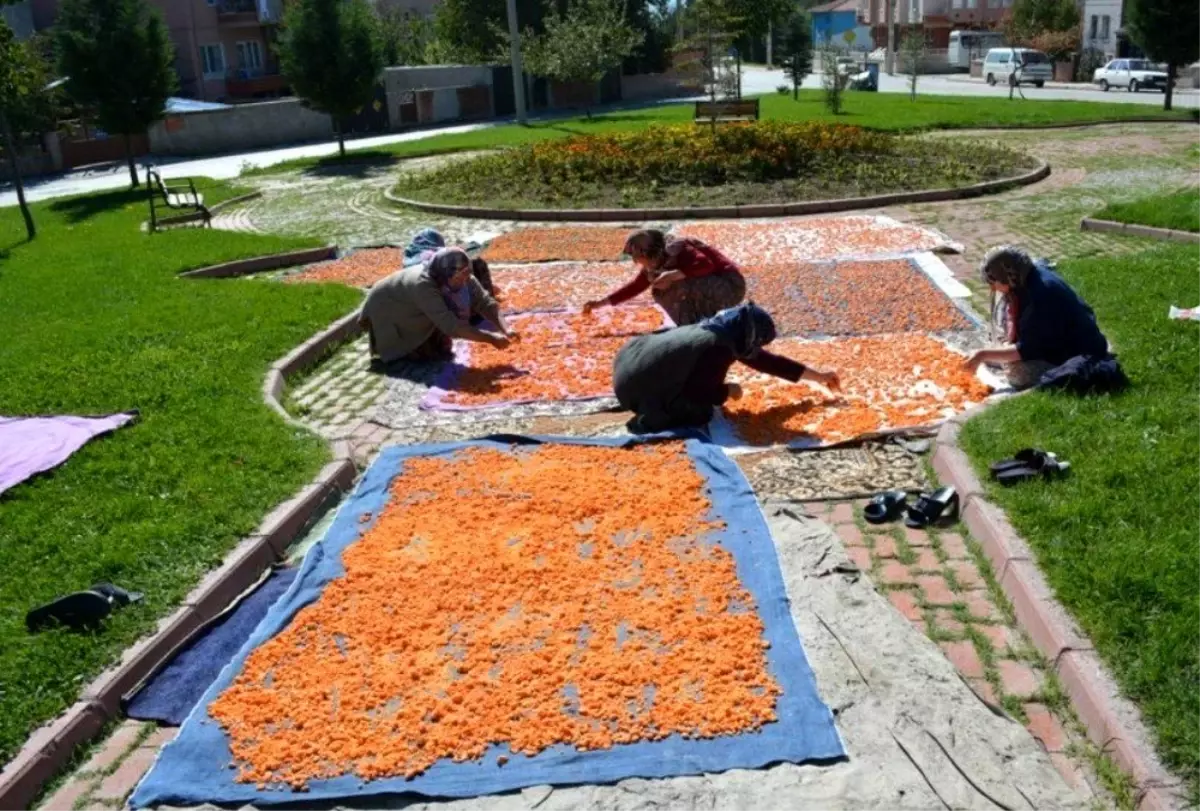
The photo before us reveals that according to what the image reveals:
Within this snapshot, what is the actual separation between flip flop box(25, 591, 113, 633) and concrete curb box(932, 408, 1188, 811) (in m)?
4.07

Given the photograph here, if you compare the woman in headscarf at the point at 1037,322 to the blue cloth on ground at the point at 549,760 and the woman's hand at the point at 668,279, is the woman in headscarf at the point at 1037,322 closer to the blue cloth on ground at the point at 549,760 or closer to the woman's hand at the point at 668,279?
the woman's hand at the point at 668,279

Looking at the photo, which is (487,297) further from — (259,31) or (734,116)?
(259,31)

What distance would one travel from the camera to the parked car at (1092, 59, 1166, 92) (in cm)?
4281

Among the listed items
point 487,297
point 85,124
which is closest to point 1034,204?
point 487,297

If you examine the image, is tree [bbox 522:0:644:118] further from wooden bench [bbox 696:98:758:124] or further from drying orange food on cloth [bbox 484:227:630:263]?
drying orange food on cloth [bbox 484:227:630:263]

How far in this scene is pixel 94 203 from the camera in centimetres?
2577

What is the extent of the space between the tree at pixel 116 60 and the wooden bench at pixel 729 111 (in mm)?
13921

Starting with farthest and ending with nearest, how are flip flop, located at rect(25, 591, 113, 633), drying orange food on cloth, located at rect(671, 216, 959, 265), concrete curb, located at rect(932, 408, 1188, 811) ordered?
drying orange food on cloth, located at rect(671, 216, 959, 265) < flip flop, located at rect(25, 591, 113, 633) < concrete curb, located at rect(932, 408, 1188, 811)

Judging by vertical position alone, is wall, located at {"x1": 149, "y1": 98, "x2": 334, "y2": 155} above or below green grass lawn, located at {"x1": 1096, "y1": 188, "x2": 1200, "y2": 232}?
above

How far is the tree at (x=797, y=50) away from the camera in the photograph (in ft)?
146

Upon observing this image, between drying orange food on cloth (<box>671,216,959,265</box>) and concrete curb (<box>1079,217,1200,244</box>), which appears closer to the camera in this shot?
concrete curb (<box>1079,217,1200,244</box>)

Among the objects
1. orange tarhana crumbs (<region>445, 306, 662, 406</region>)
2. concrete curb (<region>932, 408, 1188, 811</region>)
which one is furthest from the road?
concrete curb (<region>932, 408, 1188, 811</region>)

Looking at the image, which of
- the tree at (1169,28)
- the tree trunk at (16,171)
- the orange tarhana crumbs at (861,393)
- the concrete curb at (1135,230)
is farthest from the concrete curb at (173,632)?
the tree at (1169,28)

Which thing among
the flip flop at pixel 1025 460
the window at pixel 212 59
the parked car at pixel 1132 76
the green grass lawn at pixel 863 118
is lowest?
the flip flop at pixel 1025 460
